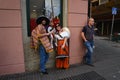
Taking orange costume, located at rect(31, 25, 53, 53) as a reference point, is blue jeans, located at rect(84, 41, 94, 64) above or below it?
below

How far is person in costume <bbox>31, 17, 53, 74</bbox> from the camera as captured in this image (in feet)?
14.0

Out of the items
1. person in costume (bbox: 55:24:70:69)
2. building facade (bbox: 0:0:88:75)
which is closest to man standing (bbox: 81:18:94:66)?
building facade (bbox: 0:0:88:75)

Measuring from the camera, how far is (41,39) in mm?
4289

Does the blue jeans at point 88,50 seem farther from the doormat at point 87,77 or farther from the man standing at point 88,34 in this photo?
the doormat at point 87,77

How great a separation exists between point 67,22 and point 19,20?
1.65 meters

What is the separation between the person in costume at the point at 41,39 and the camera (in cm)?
427

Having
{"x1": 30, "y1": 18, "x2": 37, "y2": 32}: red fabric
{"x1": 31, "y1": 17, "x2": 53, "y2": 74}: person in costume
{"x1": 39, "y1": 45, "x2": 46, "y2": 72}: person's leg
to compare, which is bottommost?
{"x1": 39, "y1": 45, "x2": 46, "y2": 72}: person's leg

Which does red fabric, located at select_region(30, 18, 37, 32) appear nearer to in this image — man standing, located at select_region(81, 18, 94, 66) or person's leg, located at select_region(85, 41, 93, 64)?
man standing, located at select_region(81, 18, 94, 66)

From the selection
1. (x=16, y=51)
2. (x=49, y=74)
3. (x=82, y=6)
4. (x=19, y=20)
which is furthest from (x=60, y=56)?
(x=82, y=6)

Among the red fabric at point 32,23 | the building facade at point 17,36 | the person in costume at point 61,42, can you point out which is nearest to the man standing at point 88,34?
the building facade at point 17,36

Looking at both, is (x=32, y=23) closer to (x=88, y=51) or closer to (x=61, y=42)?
(x=61, y=42)

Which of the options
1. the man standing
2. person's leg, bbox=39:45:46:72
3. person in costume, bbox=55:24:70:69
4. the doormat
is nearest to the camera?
the doormat

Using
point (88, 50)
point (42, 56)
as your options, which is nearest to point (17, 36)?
point (42, 56)

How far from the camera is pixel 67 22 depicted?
A: 5047mm
